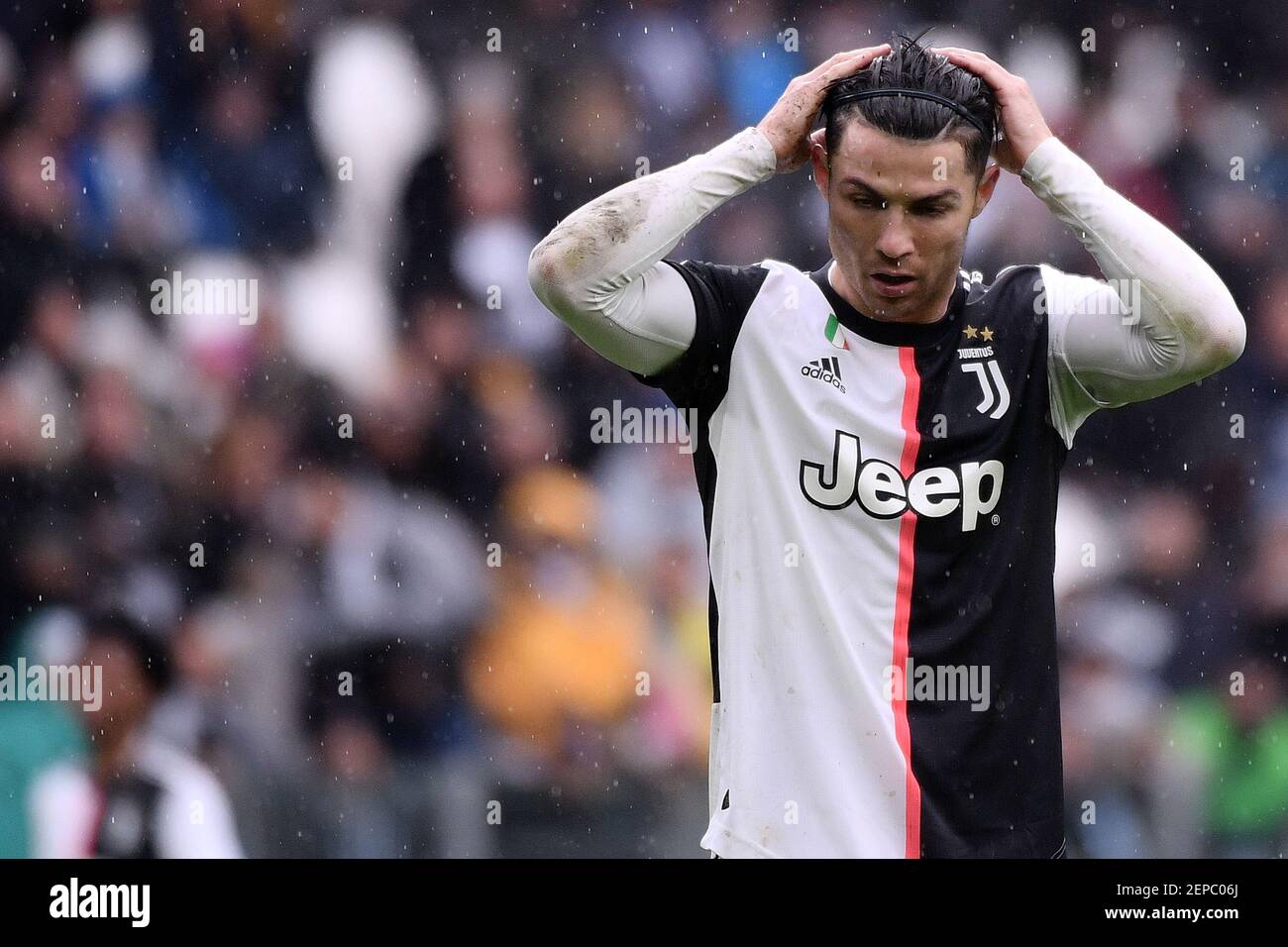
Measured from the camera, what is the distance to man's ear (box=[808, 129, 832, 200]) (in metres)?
2.61

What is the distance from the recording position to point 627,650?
5.18m

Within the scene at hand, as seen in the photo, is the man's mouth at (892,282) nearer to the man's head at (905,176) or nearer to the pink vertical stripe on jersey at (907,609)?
the man's head at (905,176)

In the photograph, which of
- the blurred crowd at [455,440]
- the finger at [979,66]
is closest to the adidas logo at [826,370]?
the finger at [979,66]

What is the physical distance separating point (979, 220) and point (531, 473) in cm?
192

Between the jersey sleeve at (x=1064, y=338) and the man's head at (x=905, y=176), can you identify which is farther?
the jersey sleeve at (x=1064, y=338)

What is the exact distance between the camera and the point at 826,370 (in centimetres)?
257

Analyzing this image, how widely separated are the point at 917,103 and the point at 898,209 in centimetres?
19

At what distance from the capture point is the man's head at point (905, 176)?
8.14 ft

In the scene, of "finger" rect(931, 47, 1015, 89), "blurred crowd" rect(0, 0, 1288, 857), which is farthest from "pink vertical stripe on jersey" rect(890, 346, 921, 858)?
"blurred crowd" rect(0, 0, 1288, 857)

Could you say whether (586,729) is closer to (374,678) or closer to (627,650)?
(627,650)

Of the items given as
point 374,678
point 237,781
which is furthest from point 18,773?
point 374,678

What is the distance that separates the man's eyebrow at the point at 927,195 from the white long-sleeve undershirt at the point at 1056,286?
180 millimetres

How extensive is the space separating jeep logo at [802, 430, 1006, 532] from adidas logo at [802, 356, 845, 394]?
89 mm

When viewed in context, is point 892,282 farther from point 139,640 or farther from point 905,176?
point 139,640
